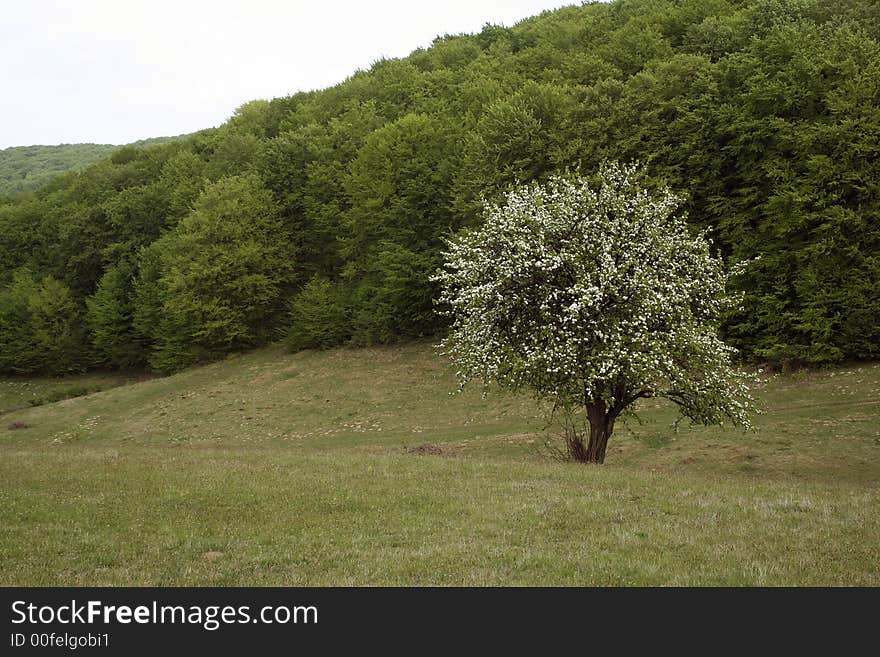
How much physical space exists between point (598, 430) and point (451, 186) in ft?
142

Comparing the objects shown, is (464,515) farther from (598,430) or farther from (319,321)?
(319,321)

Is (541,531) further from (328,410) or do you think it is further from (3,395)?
(3,395)

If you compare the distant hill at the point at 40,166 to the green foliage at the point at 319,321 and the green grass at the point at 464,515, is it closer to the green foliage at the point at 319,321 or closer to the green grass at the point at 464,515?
the green foliage at the point at 319,321

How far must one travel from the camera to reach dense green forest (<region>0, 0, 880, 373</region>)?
45219mm

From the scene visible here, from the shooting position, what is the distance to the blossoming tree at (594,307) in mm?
23500

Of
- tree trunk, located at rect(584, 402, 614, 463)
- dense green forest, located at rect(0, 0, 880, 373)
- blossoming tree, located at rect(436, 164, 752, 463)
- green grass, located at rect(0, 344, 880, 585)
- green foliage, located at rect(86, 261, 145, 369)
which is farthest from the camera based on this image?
green foliage, located at rect(86, 261, 145, 369)

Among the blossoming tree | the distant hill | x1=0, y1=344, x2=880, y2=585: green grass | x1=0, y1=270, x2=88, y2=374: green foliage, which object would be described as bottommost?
x1=0, y1=270, x2=88, y2=374: green foliage

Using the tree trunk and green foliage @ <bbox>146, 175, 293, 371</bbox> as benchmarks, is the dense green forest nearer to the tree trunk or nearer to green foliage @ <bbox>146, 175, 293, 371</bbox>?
green foliage @ <bbox>146, 175, 293, 371</bbox>

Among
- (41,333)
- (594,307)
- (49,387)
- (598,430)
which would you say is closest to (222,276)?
(49,387)

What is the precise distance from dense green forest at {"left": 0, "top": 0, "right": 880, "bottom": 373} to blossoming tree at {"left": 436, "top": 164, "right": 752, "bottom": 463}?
9.78 metres

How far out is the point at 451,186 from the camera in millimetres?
65875

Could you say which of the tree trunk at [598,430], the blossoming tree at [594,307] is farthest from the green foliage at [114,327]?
the tree trunk at [598,430]

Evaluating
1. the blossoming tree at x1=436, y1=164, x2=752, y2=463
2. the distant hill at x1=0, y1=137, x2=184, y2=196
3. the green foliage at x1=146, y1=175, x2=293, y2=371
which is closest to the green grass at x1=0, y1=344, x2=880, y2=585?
the blossoming tree at x1=436, y1=164, x2=752, y2=463

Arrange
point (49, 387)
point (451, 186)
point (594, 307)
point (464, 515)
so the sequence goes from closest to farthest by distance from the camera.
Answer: point (464, 515) → point (594, 307) → point (451, 186) → point (49, 387)
